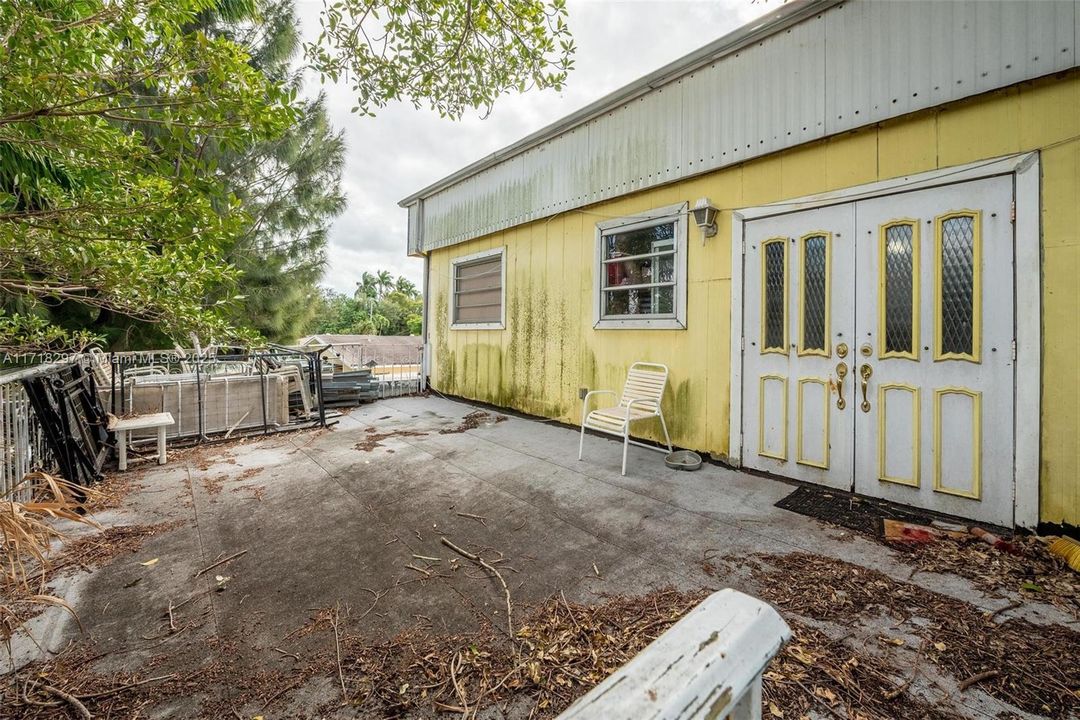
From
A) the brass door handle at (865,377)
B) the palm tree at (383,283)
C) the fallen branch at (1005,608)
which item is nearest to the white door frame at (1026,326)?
the brass door handle at (865,377)

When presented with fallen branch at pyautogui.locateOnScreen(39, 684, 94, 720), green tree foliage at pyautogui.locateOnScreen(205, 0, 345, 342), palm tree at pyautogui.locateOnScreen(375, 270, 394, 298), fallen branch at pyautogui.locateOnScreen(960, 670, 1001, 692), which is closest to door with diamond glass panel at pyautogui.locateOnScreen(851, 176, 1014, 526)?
fallen branch at pyautogui.locateOnScreen(960, 670, 1001, 692)

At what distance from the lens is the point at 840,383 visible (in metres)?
3.24

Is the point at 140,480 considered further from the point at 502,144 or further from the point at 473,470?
the point at 502,144

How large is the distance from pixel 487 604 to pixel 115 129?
2640mm

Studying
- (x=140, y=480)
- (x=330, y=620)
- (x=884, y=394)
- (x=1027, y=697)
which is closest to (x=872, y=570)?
(x=1027, y=697)

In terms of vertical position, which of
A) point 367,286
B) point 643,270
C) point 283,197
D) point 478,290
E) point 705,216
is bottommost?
point 643,270

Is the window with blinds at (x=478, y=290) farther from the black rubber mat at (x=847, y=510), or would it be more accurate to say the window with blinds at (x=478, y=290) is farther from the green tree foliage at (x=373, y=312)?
the green tree foliage at (x=373, y=312)

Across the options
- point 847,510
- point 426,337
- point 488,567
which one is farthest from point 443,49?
point 426,337

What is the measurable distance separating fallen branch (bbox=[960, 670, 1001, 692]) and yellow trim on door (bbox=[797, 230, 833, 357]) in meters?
2.20

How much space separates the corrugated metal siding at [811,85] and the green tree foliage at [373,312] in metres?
28.6

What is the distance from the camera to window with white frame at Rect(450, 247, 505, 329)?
21.6ft

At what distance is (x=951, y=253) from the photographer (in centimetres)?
283

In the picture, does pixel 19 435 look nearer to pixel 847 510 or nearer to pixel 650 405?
pixel 650 405

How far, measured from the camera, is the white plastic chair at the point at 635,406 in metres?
3.80
